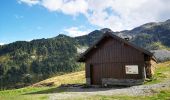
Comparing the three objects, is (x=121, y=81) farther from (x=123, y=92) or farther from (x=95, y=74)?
(x=123, y=92)

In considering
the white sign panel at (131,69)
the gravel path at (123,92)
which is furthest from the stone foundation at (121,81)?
the gravel path at (123,92)

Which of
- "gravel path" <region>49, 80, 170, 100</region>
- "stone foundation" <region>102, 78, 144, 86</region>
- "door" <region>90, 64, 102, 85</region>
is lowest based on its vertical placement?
"gravel path" <region>49, 80, 170, 100</region>

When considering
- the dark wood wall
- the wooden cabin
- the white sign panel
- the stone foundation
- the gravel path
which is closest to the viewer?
the gravel path

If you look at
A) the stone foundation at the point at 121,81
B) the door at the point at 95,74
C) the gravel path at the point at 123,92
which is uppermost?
the door at the point at 95,74

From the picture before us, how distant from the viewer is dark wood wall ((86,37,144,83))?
40.5 m

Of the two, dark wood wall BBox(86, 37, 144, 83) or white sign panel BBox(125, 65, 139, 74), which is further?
dark wood wall BBox(86, 37, 144, 83)

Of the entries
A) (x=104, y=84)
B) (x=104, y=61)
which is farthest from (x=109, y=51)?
(x=104, y=84)

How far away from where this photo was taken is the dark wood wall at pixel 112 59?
4050cm

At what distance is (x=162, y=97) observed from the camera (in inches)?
1006

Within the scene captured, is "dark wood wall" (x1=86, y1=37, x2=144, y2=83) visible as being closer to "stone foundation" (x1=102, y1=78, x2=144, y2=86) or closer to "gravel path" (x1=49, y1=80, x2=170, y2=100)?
"stone foundation" (x1=102, y1=78, x2=144, y2=86)

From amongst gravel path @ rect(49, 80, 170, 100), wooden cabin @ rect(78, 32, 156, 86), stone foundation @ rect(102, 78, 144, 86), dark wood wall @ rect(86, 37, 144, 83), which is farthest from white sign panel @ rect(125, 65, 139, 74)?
gravel path @ rect(49, 80, 170, 100)

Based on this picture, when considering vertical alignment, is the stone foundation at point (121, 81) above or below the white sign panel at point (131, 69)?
below

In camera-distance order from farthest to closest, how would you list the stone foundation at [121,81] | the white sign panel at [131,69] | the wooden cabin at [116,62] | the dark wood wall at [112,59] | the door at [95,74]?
the door at [95,74] < the dark wood wall at [112,59] < the white sign panel at [131,69] < the wooden cabin at [116,62] < the stone foundation at [121,81]

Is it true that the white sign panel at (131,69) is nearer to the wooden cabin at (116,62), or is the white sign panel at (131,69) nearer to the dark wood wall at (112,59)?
the wooden cabin at (116,62)
